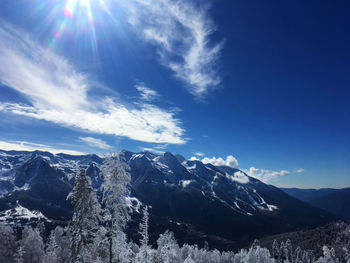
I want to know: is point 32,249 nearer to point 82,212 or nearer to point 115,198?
point 82,212

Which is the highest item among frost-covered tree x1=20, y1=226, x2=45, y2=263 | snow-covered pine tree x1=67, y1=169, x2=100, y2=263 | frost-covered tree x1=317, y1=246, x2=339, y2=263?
snow-covered pine tree x1=67, y1=169, x2=100, y2=263

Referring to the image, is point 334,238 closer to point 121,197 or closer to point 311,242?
point 311,242

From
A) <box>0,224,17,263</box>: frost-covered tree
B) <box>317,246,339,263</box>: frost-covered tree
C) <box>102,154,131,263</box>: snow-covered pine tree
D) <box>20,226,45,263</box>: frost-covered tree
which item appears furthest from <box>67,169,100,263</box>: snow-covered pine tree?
<box>317,246,339,263</box>: frost-covered tree

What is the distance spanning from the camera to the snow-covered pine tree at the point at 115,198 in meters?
21.5

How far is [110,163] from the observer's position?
2191 cm

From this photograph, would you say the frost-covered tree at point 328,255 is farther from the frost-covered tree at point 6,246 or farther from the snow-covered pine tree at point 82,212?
the frost-covered tree at point 6,246

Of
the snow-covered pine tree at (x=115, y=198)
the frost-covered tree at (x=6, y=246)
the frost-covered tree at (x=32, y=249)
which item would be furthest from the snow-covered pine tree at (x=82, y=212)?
the frost-covered tree at (x=32, y=249)

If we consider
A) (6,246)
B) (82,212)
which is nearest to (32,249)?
(6,246)

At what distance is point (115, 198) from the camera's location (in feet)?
71.5

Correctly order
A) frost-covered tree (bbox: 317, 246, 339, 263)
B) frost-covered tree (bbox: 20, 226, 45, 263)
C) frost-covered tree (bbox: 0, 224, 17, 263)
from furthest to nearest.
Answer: frost-covered tree (bbox: 317, 246, 339, 263) < frost-covered tree (bbox: 20, 226, 45, 263) < frost-covered tree (bbox: 0, 224, 17, 263)

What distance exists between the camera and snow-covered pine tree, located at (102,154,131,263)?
21.5 m

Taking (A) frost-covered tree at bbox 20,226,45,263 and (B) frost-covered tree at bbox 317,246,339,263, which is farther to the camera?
(B) frost-covered tree at bbox 317,246,339,263

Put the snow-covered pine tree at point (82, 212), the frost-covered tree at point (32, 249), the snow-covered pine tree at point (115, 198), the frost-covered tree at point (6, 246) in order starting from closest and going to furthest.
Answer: the snow-covered pine tree at point (115, 198) → the snow-covered pine tree at point (82, 212) → the frost-covered tree at point (6, 246) → the frost-covered tree at point (32, 249)

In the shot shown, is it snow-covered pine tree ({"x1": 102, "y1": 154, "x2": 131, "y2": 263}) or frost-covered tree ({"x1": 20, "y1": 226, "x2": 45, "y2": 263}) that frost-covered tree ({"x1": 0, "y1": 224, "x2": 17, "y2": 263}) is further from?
snow-covered pine tree ({"x1": 102, "y1": 154, "x2": 131, "y2": 263})
